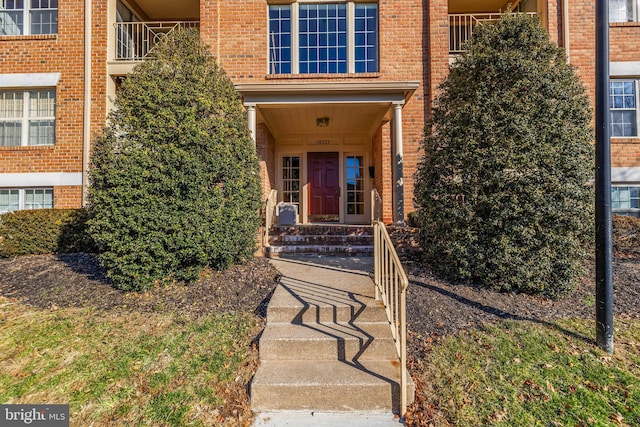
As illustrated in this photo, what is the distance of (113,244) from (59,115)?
6531 mm

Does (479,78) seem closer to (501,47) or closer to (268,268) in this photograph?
(501,47)

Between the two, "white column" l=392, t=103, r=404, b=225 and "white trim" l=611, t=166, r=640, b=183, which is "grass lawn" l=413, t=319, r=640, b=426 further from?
"white trim" l=611, t=166, r=640, b=183

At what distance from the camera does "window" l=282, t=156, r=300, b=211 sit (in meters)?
10.0

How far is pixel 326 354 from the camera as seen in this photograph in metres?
3.19

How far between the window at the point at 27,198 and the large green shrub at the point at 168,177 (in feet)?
18.5

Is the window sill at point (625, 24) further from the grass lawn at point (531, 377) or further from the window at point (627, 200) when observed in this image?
the grass lawn at point (531, 377)

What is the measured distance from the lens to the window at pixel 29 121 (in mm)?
8297

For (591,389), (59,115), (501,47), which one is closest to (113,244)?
(591,389)

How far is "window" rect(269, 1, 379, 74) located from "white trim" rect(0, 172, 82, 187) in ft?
19.3

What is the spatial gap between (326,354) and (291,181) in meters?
7.34

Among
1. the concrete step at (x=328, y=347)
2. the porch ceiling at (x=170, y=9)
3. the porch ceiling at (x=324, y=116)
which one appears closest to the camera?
the concrete step at (x=328, y=347)

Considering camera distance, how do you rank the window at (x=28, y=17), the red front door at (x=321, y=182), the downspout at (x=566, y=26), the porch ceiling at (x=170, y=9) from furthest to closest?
the red front door at (x=321, y=182) < the porch ceiling at (x=170, y=9) < the window at (x=28, y=17) < the downspout at (x=566, y=26)

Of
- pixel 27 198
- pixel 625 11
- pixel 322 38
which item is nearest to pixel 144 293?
pixel 27 198

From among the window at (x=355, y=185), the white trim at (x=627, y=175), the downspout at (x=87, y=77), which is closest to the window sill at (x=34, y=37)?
the downspout at (x=87, y=77)
